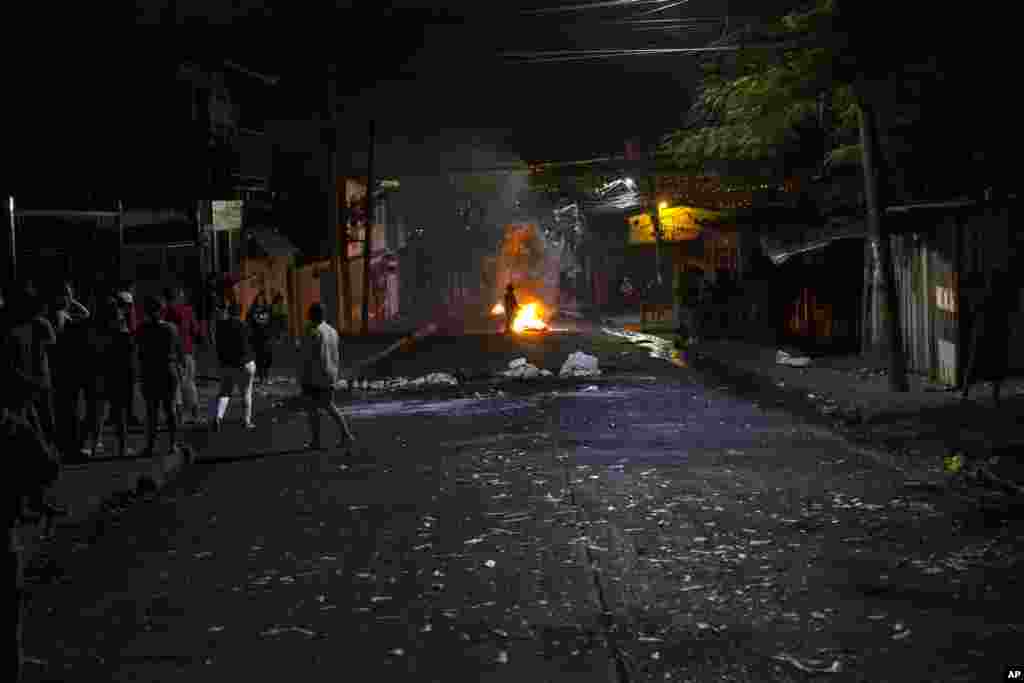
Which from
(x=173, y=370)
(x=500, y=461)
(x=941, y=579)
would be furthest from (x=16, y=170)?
(x=941, y=579)

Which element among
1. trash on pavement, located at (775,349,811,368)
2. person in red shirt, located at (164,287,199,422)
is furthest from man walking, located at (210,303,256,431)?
trash on pavement, located at (775,349,811,368)

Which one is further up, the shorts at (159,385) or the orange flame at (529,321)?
the orange flame at (529,321)

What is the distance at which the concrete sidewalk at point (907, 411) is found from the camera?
1279 cm

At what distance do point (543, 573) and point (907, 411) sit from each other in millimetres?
9635

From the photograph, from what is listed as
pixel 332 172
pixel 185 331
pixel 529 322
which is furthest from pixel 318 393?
pixel 529 322

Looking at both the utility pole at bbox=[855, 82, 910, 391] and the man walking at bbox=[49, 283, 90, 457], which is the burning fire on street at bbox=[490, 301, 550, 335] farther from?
the man walking at bbox=[49, 283, 90, 457]

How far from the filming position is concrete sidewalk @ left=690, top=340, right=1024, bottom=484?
12.8m

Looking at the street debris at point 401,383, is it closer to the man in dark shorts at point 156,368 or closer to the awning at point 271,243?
the man in dark shorts at point 156,368

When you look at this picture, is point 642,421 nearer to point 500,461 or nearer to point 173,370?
point 500,461

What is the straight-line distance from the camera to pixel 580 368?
981 inches

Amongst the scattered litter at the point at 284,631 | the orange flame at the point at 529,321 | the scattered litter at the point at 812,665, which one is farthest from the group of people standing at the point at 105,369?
the orange flame at the point at 529,321

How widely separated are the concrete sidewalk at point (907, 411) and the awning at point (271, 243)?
1967 cm

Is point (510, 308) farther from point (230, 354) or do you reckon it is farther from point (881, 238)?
point (230, 354)

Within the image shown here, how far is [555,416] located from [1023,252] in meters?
7.31
